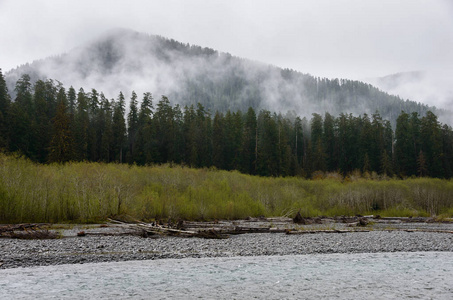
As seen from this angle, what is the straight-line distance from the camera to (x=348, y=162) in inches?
2810

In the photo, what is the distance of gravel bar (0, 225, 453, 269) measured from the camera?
Answer: 921 centimetres

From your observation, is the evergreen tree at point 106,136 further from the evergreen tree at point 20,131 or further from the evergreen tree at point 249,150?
the evergreen tree at point 249,150

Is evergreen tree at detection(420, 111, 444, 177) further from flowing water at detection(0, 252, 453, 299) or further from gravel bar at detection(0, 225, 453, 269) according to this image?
flowing water at detection(0, 252, 453, 299)

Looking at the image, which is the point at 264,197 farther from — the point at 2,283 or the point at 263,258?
the point at 2,283

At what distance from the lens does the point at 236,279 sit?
7453 mm

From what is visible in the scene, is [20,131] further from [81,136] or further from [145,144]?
[145,144]

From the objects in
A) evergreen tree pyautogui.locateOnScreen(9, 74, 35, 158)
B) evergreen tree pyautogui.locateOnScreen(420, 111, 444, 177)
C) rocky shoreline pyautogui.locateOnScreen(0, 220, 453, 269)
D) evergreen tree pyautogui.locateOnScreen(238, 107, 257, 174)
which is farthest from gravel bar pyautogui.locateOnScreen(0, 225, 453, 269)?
evergreen tree pyautogui.locateOnScreen(420, 111, 444, 177)

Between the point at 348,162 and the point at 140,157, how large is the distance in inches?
1789

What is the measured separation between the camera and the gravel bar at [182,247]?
9211mm

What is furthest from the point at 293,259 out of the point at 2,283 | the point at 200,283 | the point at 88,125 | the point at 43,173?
the point at 88,125

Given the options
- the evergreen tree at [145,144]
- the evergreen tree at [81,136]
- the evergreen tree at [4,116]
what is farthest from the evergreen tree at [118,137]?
the evergreen tree at [4,116]

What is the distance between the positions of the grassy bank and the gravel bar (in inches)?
183

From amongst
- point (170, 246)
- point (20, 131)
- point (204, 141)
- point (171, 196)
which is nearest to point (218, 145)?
point (204, 141)

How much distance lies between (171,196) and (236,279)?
1384 centimetres
